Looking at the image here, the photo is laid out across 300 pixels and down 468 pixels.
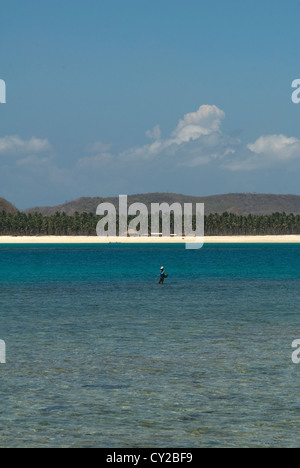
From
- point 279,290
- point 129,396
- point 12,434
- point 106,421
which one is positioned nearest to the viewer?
point 12,434

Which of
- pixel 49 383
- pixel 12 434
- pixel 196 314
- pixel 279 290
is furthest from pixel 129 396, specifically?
pixel 279 290

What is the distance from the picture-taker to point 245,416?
20.5 metres

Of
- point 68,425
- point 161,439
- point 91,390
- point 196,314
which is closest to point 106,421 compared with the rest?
point 68,425

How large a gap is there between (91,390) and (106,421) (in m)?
3.74

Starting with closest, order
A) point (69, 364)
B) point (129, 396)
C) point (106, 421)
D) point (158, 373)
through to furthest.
A: point (106, 421) → point (129, 396) → point (158, 373) → point (69, 364)

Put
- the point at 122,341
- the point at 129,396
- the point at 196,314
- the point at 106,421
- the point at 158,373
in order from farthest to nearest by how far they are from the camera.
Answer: the point at 196,314 < the point at 122,341 < the point at 158,373 < the point at 129,396 < the point at 106,421

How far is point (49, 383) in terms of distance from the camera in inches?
971

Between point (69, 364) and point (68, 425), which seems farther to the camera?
point (69, 364)

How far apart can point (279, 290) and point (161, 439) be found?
51.2 m

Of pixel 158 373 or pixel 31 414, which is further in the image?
pixel 158 373

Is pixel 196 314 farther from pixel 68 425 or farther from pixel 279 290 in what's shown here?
pixel 68 425
